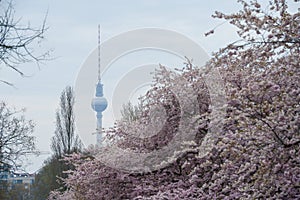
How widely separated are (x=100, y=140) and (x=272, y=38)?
641 centimetres

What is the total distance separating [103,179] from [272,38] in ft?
16.9

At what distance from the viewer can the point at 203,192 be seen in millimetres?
6789

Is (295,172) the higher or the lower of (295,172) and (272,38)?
the lower

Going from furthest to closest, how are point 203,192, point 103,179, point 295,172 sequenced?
point 103,179 < point 203,192 < point 295,172

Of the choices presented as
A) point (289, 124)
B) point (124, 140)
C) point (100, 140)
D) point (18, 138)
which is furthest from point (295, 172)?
point (18, 138)

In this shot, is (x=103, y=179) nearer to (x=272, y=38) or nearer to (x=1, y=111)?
(x=272, y=38)

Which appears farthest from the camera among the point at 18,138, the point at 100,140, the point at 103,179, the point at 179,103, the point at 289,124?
the point at 18,138

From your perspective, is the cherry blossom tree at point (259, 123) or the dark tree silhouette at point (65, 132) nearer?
the cherry blossom tree at point (259, 123)

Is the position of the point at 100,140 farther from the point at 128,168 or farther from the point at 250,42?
the point at 250,42

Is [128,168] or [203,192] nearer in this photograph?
[203,192]

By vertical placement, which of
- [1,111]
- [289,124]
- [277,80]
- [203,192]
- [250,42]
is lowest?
[203,192]

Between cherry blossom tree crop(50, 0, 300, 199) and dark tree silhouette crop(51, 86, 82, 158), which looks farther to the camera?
dark tree silhouette crop(51, 86, 82, 158)

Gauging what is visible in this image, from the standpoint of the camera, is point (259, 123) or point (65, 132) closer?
point (259, 123)

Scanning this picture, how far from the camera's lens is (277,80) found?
4.98 metres
